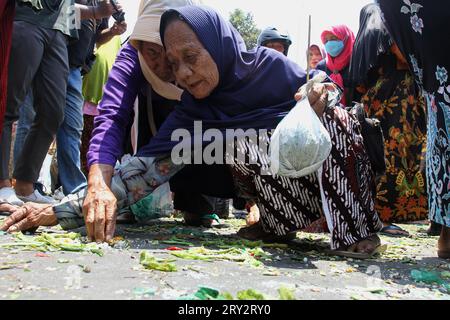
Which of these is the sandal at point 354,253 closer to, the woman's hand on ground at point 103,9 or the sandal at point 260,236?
the sandal at point 260,236

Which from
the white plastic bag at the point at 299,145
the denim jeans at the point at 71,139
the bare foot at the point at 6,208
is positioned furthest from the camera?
the denim jeans at the point at 71,139

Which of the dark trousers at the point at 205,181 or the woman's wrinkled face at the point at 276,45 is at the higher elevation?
the woman's wrinkled face at the point at 276,45

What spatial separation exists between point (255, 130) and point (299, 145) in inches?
25.2

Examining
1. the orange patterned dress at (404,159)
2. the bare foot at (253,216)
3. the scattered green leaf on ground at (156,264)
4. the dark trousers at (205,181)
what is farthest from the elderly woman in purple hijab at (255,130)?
the orange patterned dress at (404,159)

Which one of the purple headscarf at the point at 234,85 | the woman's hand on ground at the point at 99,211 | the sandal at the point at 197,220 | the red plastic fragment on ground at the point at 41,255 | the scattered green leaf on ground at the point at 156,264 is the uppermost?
the purple headscarf at the point at 234,85

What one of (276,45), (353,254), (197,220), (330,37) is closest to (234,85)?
(353,254)

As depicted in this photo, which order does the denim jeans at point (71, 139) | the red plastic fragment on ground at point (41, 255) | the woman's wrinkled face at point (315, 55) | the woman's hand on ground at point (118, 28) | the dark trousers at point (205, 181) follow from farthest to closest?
the woman's wrinkled face at point (315, 55) < the woman's hand on ground at point (118, 28) < the denim jeans at point (71, 139) < the dark trousers at point (205, 181) < the red plastic fragment on ground at point (41, 255)

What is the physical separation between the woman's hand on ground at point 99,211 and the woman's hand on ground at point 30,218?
0.35 meters

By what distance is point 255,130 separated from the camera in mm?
2994

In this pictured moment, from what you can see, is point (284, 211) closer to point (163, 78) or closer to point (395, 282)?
point (395, 282)

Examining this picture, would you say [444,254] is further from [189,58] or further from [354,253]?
[189,58]

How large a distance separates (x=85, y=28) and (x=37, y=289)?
11.4 ft

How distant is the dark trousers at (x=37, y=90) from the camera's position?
3961 millimetres

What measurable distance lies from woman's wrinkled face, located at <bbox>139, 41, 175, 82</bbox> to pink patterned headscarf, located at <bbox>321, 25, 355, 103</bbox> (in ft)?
7.08
